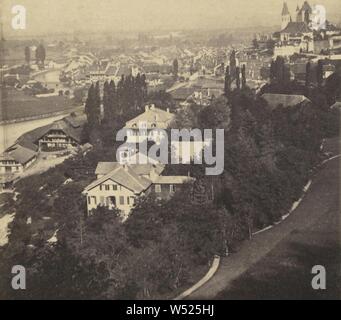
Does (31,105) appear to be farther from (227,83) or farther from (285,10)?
(285,10)

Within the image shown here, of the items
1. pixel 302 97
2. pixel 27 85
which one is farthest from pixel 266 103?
pixel 27 85

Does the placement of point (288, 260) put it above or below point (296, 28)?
below

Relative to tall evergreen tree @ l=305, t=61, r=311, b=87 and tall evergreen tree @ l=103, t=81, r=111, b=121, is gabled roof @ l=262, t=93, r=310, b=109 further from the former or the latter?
tall evergreen tree @ l=103, t=81, r=111, b=121

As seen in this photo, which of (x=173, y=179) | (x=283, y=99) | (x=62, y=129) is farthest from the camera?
(x=283, y=99)

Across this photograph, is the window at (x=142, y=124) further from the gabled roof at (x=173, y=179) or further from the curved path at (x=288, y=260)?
the curved path at (x=288, y=260)

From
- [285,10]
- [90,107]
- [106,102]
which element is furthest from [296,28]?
[90,107]

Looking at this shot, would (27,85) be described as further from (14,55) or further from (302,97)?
(302,97)
